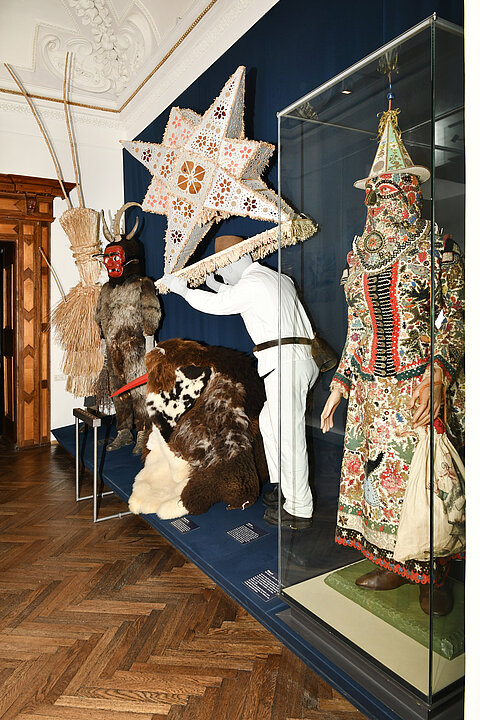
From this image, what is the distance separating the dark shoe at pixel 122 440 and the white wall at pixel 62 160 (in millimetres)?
1444

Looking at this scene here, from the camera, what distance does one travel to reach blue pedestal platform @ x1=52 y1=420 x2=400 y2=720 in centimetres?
181

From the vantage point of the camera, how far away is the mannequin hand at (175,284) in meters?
3.34

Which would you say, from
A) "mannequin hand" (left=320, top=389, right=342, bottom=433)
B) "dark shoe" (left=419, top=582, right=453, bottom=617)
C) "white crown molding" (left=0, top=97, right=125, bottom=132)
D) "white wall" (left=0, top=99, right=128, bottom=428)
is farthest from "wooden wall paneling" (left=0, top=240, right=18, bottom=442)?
"dark shoe" (left=419, top=582, right=453, bottom=617)

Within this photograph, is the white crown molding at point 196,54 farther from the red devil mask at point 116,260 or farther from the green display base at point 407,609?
the green display base at point 407,609

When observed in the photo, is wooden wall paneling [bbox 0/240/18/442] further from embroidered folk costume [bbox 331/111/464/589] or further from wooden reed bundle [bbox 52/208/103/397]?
embroidered folk costume [bbox 331/111/464/589]

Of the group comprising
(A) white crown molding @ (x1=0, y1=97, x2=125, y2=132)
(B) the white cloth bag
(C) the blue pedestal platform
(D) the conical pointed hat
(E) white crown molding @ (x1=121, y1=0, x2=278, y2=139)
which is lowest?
(C) the blue pedestal platform

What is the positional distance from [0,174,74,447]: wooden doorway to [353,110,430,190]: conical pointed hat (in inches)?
182

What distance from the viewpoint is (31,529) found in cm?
343

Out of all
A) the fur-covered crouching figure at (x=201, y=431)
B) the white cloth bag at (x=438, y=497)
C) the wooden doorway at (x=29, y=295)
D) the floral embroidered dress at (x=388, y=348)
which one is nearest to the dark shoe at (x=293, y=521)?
the floral embroidered dress at (x=388, y=348)

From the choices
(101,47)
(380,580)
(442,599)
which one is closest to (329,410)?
(380,580)

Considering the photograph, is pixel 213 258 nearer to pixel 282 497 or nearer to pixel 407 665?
pixel 282 497

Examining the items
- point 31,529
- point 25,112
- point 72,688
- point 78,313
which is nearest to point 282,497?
point 72,688

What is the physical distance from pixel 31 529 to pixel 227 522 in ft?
4.48

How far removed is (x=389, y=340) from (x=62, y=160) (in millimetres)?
5118
